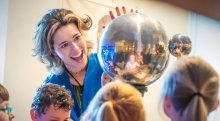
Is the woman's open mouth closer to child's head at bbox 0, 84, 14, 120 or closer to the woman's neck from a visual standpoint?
the woman's neck

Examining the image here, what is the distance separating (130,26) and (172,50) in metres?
0.41

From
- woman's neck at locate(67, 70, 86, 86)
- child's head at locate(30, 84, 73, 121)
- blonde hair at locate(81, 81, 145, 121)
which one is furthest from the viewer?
woman's neck at locate(67, 70, 86, 86)

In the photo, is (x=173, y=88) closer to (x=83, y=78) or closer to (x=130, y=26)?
(x=130, y=26)

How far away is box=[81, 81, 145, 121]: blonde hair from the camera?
36.4 inches

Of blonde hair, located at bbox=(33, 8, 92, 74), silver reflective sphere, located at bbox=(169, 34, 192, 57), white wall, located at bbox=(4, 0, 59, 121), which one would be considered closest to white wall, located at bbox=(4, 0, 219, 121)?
white wall, located at bbox=(4, 0, 59, 121)

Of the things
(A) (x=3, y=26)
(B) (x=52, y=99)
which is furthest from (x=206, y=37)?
(B) (x=52, y=99)

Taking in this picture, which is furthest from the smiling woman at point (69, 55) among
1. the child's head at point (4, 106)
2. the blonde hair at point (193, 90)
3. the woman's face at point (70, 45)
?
the blonde hair at point (193, 90)

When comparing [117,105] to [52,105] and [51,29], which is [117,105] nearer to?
[52,105]

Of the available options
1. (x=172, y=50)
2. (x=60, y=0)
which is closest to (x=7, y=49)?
(x=60, y=0)

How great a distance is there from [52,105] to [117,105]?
1.20 feet

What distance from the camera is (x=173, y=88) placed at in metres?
1.00

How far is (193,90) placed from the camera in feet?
3.16

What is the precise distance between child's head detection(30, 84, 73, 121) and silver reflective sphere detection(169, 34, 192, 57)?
1.61 ft

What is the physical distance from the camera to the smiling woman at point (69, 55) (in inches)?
50.3
